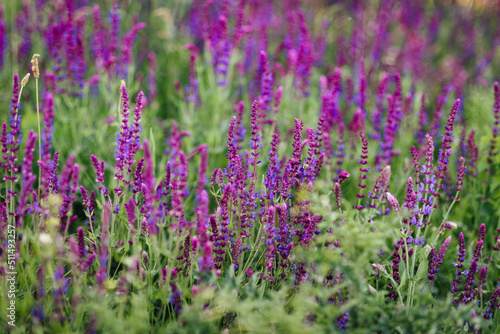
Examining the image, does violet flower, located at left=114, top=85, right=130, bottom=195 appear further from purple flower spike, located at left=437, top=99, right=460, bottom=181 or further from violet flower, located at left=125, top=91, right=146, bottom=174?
purple flower spike, located at left=437, top=99, right=460, bottom=181

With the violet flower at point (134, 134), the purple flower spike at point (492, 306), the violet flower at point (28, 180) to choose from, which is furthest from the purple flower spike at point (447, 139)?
the violet flower at point (28, 180)

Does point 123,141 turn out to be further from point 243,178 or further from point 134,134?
point 243,178

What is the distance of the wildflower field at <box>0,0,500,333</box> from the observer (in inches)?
75.2

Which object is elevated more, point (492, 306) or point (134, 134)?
point (134, 134)

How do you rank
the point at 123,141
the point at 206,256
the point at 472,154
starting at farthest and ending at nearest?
the point at 472,154, the point at 123,141, the point at 206,256

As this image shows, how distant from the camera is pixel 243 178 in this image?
236 centimetres

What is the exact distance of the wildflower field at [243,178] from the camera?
1910 mm

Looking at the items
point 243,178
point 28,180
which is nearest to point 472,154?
point 243,178

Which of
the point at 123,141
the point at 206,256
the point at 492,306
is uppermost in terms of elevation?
the point at 123,141

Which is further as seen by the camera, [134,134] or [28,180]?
[134,134]

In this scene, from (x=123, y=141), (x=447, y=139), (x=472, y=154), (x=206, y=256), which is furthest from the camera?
(x=472, y=154)

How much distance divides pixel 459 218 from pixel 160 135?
2488mm

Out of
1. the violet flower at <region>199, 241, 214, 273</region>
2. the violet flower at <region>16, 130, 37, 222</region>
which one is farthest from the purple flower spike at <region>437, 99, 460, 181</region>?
the violet flower at <region>16, 130, 37, 222</region>

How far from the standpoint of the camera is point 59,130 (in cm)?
379
